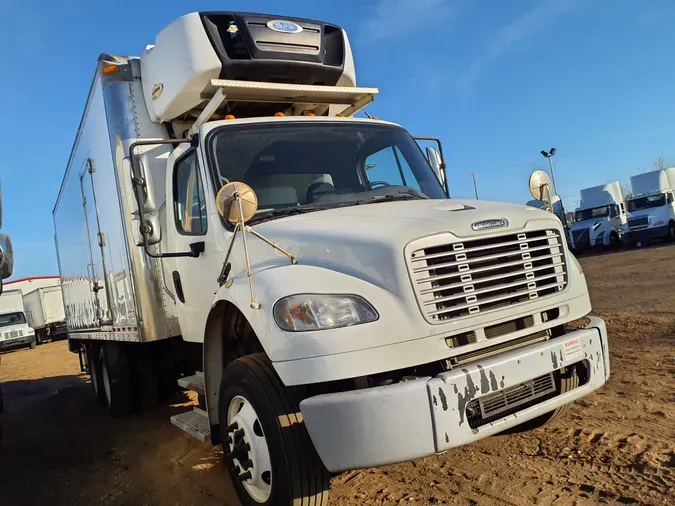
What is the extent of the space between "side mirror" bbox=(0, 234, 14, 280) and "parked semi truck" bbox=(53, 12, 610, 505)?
179 centimetres

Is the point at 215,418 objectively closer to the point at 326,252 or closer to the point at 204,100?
the point at 326,252

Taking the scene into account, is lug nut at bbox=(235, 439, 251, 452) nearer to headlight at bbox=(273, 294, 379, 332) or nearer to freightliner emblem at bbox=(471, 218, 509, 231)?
headlight at bbox=(273, 294, 379, 332)

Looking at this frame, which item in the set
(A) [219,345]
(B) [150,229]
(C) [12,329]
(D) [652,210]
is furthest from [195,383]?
(D) [652,210]

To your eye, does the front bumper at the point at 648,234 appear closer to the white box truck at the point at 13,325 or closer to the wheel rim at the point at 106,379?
the wheel rim at the point at 106,379

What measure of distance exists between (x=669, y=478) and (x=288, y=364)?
244cm

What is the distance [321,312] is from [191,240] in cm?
191

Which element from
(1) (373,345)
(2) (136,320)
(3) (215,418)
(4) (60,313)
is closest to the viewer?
(1) (373,345)

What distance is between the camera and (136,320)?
5312 mm

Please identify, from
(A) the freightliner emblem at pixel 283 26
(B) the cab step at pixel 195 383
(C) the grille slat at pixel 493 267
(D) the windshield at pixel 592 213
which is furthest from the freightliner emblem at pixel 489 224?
(D) the windshield at pixel 592 213

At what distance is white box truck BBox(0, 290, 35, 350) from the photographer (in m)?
26.7

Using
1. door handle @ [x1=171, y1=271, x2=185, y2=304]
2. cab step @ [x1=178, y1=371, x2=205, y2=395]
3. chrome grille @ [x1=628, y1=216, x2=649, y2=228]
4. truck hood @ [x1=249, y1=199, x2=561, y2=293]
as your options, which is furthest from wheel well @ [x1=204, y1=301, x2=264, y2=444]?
chrome grille @ [x1=628, y1=216, x2=649, y2=228]

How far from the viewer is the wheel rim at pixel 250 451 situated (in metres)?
3.11

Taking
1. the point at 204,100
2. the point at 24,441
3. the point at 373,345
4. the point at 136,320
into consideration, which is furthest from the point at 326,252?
the point at 24,441

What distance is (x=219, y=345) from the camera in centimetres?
384
